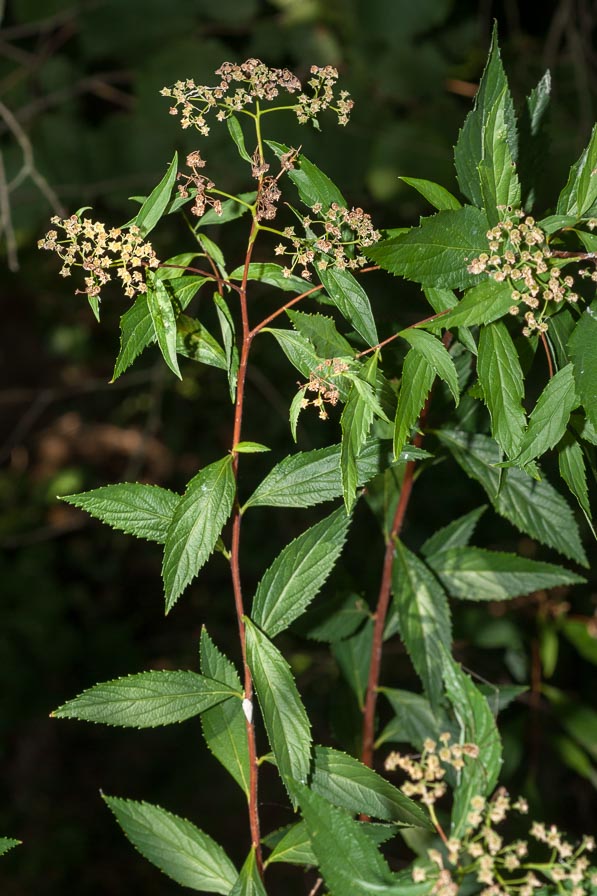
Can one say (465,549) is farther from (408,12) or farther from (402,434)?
(408,12)

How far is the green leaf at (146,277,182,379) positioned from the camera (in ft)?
2.76

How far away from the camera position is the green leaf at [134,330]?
0.87 metres

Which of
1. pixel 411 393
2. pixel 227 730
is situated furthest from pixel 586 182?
pixel 227 730

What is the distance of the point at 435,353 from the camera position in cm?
85

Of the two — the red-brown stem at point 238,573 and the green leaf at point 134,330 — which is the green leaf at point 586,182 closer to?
the red-brown stem at point 238,573

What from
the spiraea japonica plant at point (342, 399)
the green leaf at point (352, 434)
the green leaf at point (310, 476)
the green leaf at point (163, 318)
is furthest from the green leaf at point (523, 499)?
the green leaf at point (163, 318)

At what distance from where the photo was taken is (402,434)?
0.84 meters

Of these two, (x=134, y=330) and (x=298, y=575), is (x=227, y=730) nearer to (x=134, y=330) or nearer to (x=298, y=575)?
(x=298, y=575)

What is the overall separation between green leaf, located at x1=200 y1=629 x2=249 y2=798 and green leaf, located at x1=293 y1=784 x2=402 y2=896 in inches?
10.0

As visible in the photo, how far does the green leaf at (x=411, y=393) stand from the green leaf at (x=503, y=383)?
6 cm

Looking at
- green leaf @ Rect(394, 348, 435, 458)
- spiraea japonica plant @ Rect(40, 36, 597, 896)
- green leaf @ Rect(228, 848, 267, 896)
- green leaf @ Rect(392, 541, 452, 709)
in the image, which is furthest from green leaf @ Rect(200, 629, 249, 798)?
green leaf @ Rect(394, 348, 435, 458)

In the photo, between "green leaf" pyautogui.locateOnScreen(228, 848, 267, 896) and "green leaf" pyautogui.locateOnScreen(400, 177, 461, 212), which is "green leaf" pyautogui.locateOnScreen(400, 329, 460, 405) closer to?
"green leaf" pyautogui.locateOnScreen(400, 177, 461, 212)

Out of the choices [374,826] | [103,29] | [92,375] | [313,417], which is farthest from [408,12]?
[374,826]

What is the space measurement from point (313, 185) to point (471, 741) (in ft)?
1.90
